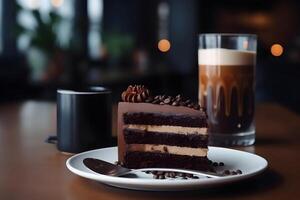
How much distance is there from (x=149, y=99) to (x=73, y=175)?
0.19m

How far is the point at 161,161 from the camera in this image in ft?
2.87

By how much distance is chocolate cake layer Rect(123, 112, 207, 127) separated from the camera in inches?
34.3

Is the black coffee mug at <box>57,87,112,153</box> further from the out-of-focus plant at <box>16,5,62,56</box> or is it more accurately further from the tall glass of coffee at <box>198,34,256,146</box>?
the out-of-focus plant at <box>16,5,62,56</box>

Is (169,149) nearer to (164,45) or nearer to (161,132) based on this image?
(161,132)

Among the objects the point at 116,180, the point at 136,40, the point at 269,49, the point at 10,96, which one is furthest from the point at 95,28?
the point at 116,180

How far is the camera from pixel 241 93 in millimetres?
1155

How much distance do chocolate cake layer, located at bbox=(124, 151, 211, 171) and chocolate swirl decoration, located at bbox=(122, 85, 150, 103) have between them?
0.09 m

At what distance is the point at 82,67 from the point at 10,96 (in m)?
1.21

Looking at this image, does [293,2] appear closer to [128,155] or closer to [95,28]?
[95,28]

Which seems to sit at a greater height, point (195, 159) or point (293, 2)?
point (293, 2)

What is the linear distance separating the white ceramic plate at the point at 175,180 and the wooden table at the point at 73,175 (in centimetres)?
2

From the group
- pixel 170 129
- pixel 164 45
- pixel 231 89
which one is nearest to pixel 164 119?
pixel 170 129

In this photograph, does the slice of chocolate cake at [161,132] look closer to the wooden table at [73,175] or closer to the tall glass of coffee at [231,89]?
the wooden table at [73,175]

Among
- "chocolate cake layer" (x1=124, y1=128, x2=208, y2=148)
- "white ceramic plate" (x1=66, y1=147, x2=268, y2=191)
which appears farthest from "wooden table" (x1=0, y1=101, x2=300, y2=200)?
"chocolate cake layer" (x1=124, y1=128, x2=208, y2=148)
